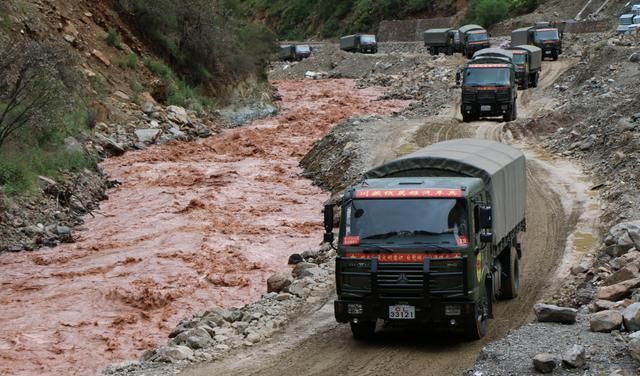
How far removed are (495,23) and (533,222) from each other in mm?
76280

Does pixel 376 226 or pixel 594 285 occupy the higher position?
pixel 376 226

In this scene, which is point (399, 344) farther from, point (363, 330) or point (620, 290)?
point (620, 290)

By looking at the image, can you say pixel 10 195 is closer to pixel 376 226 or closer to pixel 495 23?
pixel 376 226

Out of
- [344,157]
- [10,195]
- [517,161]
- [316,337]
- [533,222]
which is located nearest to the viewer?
[316,337]

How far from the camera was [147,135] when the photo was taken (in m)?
42.8

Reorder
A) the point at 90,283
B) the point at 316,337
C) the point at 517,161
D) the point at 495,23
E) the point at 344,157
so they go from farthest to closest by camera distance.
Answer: the point at 495,23
the point at 344,157
the point at 90,283
the point at 517,161
the point at 316,337

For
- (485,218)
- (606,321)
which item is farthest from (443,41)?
(606,321)

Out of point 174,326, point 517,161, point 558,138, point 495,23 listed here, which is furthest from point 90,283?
point 495,23

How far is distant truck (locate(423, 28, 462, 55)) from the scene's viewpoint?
79.7m

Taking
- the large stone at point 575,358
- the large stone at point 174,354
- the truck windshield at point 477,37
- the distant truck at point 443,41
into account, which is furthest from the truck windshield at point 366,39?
the large stone at point 575,358

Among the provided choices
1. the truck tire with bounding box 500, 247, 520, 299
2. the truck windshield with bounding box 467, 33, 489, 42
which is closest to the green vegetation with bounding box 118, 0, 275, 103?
the truck windshield with bounding box 467, 33, 489, 42

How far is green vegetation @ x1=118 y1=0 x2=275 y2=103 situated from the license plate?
36.7 m

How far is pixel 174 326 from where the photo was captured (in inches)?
742

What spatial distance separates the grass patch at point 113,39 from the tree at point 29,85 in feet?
57.4
